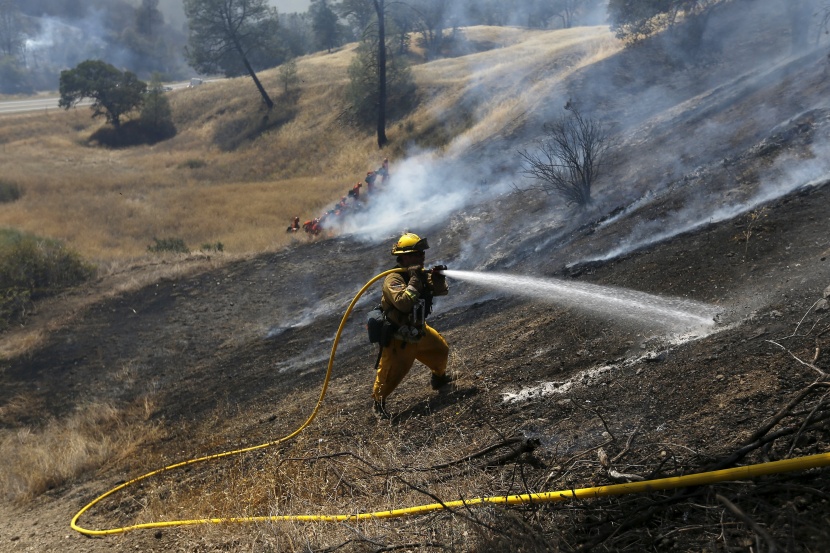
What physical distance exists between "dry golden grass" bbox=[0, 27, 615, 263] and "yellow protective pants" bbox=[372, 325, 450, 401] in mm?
10226

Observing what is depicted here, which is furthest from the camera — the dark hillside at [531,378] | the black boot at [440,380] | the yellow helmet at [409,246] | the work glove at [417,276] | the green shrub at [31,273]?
the green shrub at [31,273]

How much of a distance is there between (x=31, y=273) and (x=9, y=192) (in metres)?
12.4

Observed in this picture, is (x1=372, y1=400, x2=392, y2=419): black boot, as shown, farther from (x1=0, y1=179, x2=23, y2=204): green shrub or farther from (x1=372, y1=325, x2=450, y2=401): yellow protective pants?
(x1=0, y1=179, x2=23, y2=204): green shrub

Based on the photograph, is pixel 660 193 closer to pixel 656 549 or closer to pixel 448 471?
pixel 448 471

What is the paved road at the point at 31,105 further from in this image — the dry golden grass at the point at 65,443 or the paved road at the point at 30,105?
the dry golden grass at the point at 65,443

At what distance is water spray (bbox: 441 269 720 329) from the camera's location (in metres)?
5.34

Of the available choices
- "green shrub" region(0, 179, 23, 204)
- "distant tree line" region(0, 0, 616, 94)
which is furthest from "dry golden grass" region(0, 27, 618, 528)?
"distant tree line" region(0, 0, 616, 94)

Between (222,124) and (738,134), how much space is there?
33.2 meters

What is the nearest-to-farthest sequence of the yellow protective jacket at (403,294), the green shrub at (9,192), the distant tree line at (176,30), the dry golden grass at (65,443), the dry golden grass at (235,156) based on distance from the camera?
1. the yellow protective jacket at (403,294)
2. the dry golden grass at (65,443)
3. the dry golden grass at (235,156)
4. the green shrub at (9,192)
5. the distant tree line at (176,30)

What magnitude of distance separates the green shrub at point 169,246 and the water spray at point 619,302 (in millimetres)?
10494

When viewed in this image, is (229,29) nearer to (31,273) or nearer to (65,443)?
(31,273)

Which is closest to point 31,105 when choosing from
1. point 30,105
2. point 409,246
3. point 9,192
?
point 30,105

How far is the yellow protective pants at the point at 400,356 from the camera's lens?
5.53 metres

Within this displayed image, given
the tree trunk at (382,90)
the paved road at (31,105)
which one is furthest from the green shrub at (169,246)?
the paved road at (31,105)
